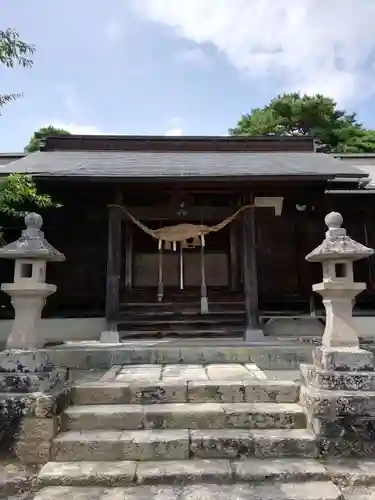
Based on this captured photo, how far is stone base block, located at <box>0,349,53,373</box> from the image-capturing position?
344 cm

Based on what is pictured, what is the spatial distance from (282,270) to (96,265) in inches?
161

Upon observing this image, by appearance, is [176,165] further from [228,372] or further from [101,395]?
[101,395]

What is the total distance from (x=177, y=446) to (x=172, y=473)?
0.28m

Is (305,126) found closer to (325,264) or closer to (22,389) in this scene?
(325,264)

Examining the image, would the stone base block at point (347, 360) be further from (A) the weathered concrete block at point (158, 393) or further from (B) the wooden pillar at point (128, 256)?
(B) the wooden pillar at point (128, 256)

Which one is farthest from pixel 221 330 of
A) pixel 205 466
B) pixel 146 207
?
pixel 205 466

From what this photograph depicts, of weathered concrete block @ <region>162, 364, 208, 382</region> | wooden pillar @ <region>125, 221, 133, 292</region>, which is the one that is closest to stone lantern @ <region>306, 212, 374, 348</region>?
weathered concrete block @ <region>162, 364, 208, 382</region>

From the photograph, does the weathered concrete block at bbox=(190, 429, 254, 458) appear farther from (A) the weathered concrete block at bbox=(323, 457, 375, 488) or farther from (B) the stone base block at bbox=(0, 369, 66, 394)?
(B) the stone base block at bbox=(0, 369, 66, 394)

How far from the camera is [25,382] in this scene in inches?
133

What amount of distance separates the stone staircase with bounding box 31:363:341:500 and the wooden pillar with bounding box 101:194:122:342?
2590mm

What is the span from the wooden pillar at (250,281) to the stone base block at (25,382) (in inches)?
152

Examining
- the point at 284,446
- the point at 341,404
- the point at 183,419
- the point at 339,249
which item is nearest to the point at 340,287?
the point at 339,249

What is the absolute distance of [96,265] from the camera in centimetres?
812

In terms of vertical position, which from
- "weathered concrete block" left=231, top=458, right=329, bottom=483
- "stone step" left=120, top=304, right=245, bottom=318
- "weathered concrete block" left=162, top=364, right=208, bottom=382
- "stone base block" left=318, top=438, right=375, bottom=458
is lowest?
"weathered concrete block" left=231, top=458, right=329, bottom=483
